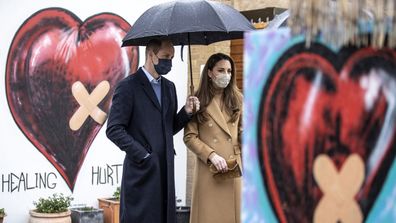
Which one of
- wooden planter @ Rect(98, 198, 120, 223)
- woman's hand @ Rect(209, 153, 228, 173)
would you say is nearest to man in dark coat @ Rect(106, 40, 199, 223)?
woman's hand @ Rect(209, 153, 228, 173)

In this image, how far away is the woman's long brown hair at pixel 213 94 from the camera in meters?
5.44

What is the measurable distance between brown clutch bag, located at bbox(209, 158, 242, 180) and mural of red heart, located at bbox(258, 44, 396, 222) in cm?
296

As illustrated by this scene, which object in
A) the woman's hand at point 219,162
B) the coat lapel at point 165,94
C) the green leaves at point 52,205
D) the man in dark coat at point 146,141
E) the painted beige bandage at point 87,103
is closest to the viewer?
the man in dark coat at point 146,141

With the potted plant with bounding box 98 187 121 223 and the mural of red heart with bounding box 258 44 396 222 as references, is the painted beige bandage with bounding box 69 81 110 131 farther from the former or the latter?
the mural of red heart with bounding box 258 44 396 222

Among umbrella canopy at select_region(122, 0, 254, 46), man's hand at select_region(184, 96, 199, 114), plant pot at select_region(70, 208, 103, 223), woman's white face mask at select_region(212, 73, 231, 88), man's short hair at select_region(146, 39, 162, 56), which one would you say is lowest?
plant pot at select_region(70, 208, 103, 223)

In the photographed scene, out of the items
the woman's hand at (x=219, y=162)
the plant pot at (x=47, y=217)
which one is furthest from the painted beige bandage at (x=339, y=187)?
the plant pot at (x=47, y=217)

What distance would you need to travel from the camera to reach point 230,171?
17.6 ft

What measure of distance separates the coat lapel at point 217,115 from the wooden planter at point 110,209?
2641mm

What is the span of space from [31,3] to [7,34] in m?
0.44

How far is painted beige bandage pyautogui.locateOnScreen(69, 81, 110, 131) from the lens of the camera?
7902 mm

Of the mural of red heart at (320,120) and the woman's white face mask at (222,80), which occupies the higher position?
the woman's white face mask at (222,80)

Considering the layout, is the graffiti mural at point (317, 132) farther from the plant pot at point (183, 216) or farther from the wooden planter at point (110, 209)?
the wooden planter at point (110, 209)

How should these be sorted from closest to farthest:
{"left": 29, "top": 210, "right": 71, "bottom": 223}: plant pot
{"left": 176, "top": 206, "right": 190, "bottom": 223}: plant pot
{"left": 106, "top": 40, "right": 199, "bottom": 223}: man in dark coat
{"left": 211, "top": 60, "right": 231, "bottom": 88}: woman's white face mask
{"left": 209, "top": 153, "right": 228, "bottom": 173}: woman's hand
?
{"left": 106, "top": 40, "right": 199, "bottom": 223}: man in dark coat, {"left": 209, "top": 153, "right": 228, "bottom": 173}: woman's hand, {"left": 211, "top": 60, "right": 231, "bottom": 88}: woman's white face mask, {"left": 176, "top": 206, "right": 190, "bottom": 223}: plant pot, {"left": 29, "top": 210, "right": 71, "bottom": 223}: plant pot

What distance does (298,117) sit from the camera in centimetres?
229
